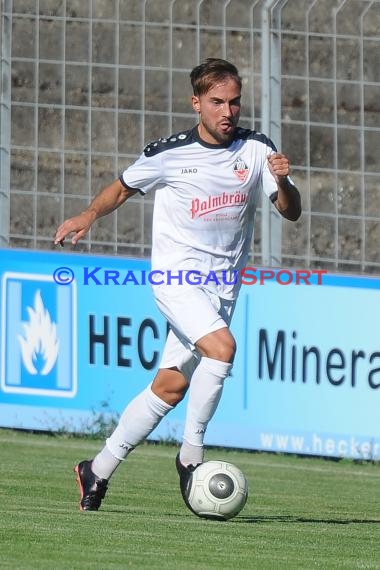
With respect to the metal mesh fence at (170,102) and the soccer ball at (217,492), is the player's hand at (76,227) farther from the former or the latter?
the metal mesh fence at (170,102)

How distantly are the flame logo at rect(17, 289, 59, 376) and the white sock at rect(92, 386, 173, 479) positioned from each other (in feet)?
14.2

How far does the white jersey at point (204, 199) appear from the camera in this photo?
7.34 metres

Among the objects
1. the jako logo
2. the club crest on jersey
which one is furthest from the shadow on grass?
the jako logo

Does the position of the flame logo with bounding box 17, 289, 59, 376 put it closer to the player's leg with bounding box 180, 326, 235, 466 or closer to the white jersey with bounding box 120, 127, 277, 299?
the white jersey with bounding box 120, 127, 277, 299

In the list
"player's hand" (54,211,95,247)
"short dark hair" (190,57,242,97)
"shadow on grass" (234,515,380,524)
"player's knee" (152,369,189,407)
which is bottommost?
"shadow on grass" (234,515,380,524)

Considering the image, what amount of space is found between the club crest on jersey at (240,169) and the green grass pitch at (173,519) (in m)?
1.48

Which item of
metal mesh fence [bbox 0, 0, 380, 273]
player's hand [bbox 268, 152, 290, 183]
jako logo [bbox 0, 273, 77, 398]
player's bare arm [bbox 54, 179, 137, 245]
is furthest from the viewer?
metal mesh fence [bbox 0, 0, 380, 273]

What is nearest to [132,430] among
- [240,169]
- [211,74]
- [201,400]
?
[201,400]

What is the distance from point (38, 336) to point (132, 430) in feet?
14.4

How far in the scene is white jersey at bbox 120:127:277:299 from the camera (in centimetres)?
734

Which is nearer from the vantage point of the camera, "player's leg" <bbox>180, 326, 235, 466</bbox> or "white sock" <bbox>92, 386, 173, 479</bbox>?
"player's leg" <bbox>180, 326, 235, 466</bbox>

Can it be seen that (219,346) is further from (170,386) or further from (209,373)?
(170,386)

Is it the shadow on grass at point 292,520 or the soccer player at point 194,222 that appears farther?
the shadow on grass at point 292,520
